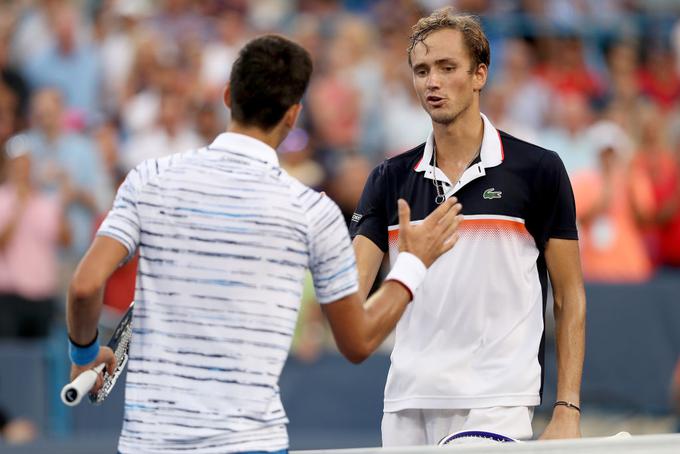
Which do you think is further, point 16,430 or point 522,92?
point 522,92

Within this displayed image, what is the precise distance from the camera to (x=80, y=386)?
3.55 metres

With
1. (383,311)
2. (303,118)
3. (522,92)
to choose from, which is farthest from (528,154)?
(522,92)

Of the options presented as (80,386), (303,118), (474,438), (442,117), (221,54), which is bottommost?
(474,438)

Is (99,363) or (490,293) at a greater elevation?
(490,293)

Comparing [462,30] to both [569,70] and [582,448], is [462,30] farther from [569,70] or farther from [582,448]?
[569,70]

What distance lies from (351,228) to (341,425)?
455 centimetres

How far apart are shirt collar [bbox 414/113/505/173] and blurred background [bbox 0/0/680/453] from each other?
412cm

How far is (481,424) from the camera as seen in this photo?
4.48 meters

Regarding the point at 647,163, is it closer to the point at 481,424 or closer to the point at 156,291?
the point at 481,424

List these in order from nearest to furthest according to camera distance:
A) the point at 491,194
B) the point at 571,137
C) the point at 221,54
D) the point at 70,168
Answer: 1. the point at 491,194
2. the point at 70,168
3. the point at 571,137
4. the point at 221,54

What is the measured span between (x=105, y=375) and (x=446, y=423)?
143 cm

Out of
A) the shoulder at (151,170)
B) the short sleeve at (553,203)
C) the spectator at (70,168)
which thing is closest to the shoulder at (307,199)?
the shoulder at (151,170)

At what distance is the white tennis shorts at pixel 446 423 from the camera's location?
4.49 meters

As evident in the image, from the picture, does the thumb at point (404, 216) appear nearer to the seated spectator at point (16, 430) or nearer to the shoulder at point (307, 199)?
the shoulder at point (307, 199)
